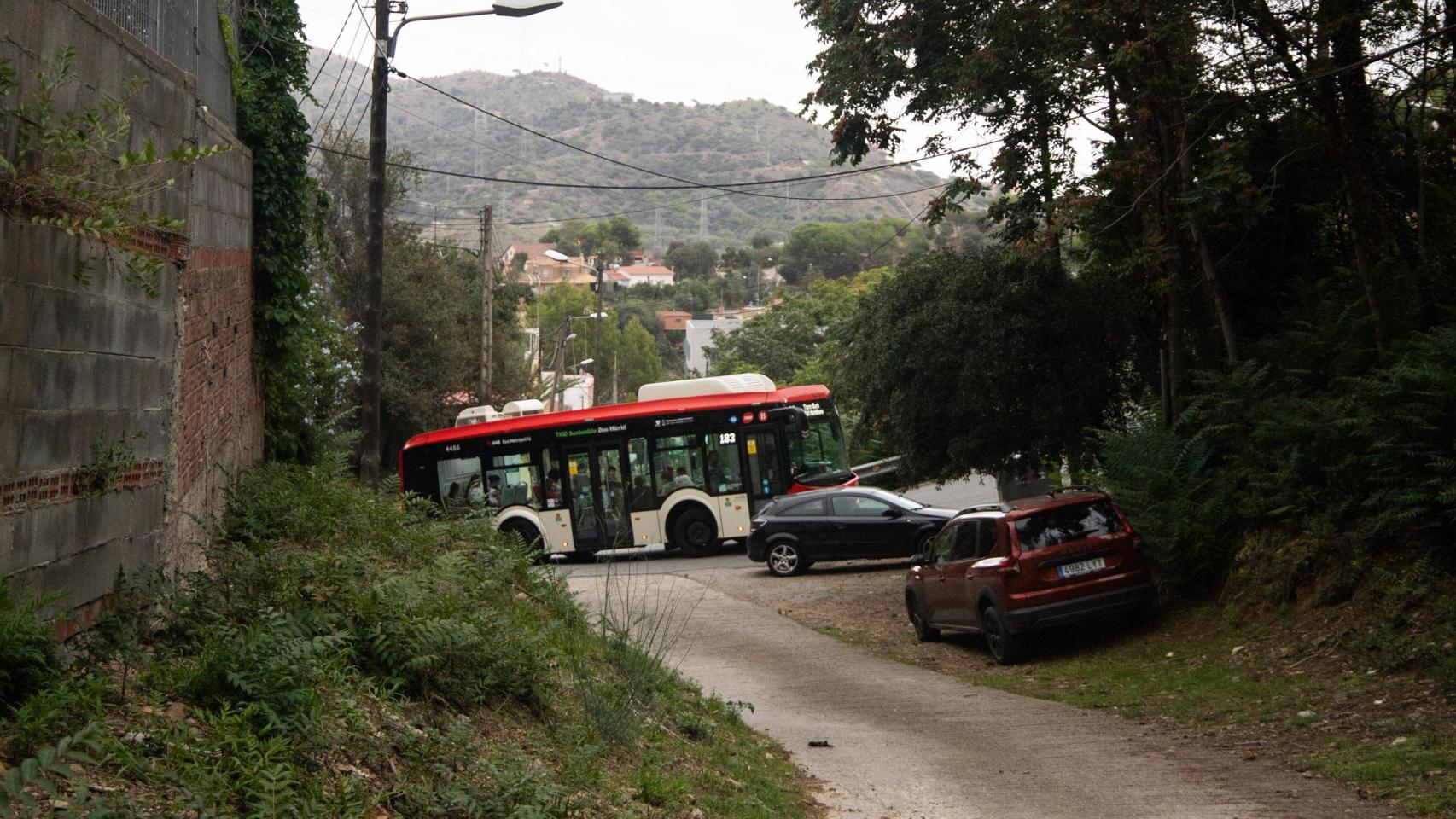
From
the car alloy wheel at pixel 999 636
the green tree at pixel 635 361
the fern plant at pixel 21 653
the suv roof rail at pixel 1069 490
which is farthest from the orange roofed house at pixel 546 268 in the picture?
the fern plant at pixel 21 653

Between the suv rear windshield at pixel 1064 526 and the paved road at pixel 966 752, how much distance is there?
5.79 feet

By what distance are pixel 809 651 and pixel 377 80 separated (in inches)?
422

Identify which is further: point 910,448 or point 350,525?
point 910,448

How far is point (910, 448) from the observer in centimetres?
2077

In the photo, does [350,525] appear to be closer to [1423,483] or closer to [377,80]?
[1423,483]

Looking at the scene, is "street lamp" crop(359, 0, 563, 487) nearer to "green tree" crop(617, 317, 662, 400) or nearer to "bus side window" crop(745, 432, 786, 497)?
"bus side window" crop(745, 432, 786, 497)

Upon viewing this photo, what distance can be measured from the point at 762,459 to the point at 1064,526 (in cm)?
1366

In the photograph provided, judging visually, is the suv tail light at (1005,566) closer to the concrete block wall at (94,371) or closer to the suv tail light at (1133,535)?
the suv tail light at (1133,535)

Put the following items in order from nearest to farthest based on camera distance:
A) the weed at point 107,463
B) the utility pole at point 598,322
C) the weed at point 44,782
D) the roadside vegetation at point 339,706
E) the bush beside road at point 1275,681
A: 1. the weed at point 44,782
2. the roadside vegetation at point 339,706
3. the weed at point 107,463
4. the bush beside road at point 1275,681
5. the utility pole at point 598,322

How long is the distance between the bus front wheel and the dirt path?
12.1 meters

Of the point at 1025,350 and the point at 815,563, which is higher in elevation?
the point at 1025,350

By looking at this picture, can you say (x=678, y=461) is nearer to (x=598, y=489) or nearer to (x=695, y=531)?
(x=695, y=531)

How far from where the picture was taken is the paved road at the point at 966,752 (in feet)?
26.4

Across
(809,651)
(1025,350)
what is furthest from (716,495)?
(809,651)
